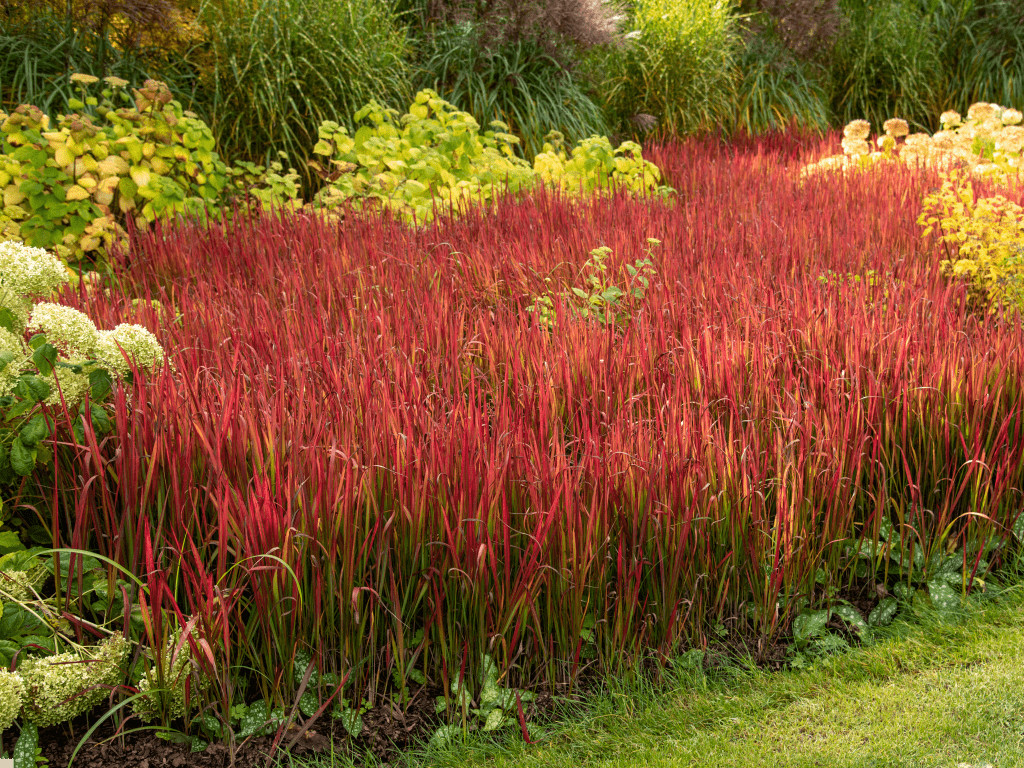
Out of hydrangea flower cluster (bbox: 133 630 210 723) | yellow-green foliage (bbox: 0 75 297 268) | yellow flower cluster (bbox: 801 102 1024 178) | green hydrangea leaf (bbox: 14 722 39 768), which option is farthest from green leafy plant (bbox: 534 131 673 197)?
green hydrangea leaf (bbox: 14 722 39 768)

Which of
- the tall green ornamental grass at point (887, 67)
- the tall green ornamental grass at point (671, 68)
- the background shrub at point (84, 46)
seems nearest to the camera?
the background shrub at point (84, 46)

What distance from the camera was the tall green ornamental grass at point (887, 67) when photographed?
432 inches

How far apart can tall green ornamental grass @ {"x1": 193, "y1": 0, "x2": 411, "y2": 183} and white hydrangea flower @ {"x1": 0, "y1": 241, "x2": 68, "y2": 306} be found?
14.6ft

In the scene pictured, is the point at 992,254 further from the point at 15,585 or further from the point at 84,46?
the point at 84,46

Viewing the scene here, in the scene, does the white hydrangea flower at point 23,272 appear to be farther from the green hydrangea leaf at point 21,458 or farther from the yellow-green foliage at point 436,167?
the yellow-green foliage at point 436,167

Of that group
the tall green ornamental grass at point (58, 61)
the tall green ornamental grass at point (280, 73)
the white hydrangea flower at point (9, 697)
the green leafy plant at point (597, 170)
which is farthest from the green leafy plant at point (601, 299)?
the tall green ornamental grass at point (58, 61)

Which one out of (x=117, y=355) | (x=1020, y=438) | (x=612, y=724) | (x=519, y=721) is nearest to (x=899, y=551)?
(x=1020, y=438)

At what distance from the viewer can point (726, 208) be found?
5.71 m

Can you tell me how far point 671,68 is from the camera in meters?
9.61

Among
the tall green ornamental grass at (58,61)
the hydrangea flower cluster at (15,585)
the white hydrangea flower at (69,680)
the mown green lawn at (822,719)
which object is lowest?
the mown green lawn at (822,719)

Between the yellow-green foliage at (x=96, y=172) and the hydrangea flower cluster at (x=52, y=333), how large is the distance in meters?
2.72

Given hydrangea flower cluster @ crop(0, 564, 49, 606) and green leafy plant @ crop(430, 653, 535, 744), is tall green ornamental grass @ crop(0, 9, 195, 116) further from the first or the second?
green leafy plant @ crop(430, 653, 535, 744)

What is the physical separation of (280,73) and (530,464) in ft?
18.1

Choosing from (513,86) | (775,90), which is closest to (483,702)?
(513,86)
